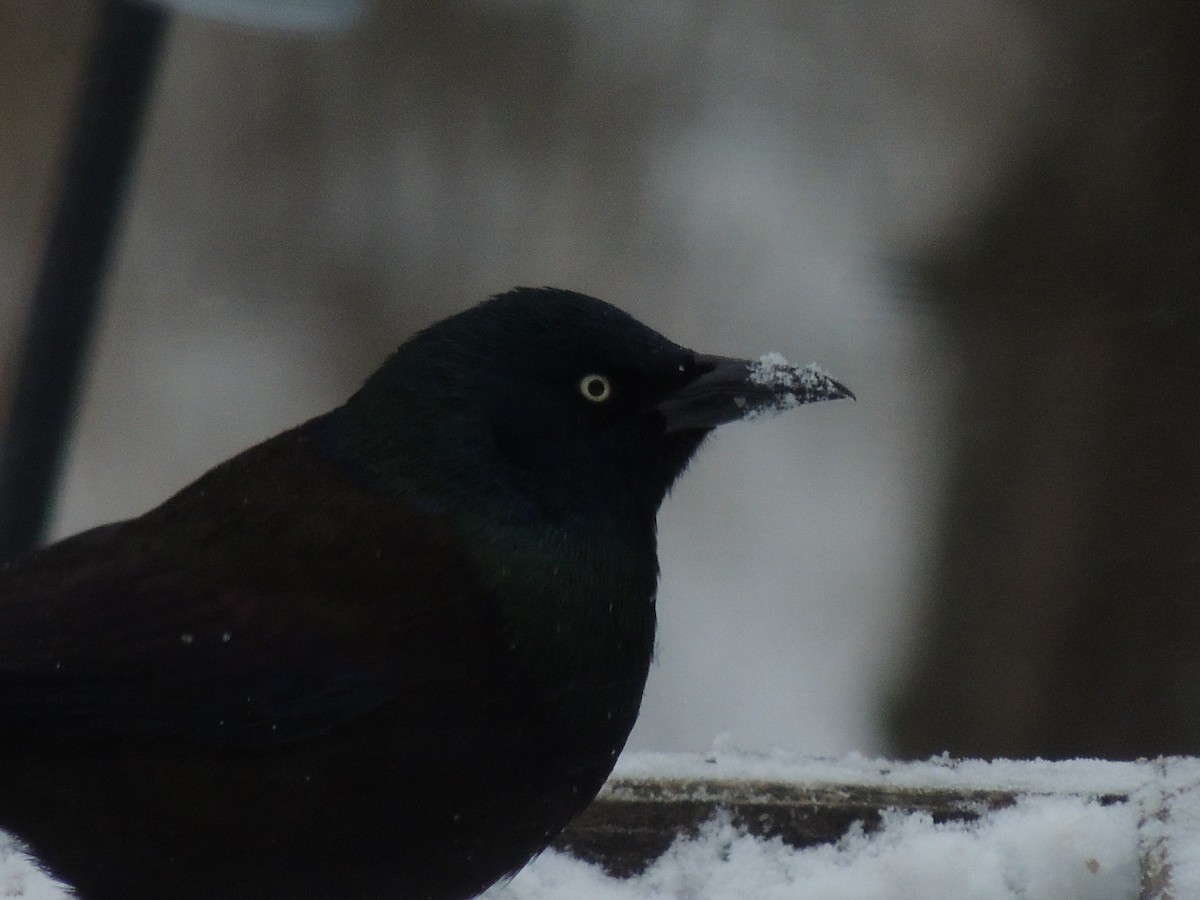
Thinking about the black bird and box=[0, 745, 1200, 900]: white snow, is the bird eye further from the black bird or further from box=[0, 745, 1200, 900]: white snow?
box=[0, 745, 1200, 900]: white snow

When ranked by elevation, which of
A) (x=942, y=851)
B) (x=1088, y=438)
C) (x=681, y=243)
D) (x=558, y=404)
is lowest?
(x=942, y=851)

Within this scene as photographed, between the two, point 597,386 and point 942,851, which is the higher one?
point 597,386

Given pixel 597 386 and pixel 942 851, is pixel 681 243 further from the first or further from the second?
pixel 942 851

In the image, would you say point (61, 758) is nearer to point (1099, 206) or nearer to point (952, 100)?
point (1099, 206)

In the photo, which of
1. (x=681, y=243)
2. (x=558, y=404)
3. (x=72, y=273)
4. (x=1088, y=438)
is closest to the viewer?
(x=558, y=404)

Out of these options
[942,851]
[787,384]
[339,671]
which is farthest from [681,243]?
[339,671]

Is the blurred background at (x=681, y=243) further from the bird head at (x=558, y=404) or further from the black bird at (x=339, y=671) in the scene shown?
the black bird at (x=339, y=671)

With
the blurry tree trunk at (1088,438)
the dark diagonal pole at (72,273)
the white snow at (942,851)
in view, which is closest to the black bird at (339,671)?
the white snow at (942,851)
